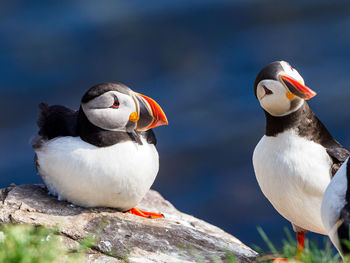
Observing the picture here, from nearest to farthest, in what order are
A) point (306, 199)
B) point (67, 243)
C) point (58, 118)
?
point (67, 243), point (306, 199), point (58, 118)

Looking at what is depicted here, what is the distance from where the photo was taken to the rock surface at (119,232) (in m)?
4.53

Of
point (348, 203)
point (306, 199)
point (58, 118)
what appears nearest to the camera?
point (348, 203)

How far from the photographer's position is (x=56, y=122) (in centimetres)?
514

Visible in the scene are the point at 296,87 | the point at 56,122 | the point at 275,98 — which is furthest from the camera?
the point at 56,122

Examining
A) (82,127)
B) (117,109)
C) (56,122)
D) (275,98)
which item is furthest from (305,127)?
(56,122)

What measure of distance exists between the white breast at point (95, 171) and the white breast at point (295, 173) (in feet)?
3.09

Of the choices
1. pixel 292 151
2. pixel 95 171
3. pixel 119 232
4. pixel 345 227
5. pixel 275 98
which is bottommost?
pixel 119 232

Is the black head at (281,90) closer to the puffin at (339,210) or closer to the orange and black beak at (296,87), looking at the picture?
the orange and black beak at (296,87)

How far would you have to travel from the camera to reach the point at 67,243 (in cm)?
455

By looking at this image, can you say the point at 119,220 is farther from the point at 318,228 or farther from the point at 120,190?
the point at 318,228

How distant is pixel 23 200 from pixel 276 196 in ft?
6.54

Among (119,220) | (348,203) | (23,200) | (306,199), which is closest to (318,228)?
(306,199)

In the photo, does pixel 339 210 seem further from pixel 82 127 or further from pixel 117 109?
pixel 82 127

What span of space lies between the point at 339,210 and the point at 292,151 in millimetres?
1041
